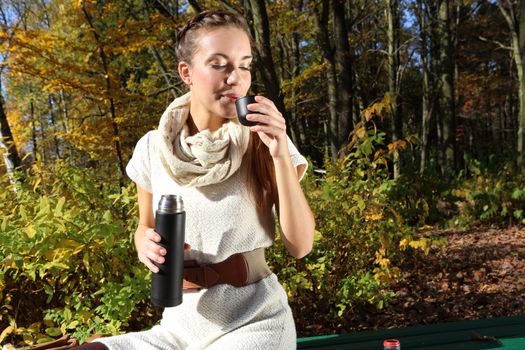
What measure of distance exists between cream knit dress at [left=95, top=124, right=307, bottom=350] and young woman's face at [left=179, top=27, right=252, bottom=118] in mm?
228

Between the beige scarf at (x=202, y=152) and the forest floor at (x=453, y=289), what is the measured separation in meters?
2.15

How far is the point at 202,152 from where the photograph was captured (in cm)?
150

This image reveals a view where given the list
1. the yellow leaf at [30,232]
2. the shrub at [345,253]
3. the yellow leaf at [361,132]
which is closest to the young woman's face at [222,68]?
the yellow leaf at [30,232]

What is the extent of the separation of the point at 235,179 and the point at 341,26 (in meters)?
7.43

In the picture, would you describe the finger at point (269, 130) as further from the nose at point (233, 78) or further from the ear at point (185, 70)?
the ear at point (185, 70)

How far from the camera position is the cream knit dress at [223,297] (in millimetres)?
1482

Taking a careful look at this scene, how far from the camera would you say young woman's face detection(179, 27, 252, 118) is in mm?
1501

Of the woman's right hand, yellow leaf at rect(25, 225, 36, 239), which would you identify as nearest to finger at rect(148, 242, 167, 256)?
the woman's right hand

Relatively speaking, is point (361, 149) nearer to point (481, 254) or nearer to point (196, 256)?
point (196, 256)

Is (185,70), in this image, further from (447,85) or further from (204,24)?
(447,85)

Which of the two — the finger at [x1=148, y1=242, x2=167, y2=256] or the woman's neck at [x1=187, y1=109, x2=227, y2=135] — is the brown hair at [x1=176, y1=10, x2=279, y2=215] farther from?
the finger at [x1=148, y1=242, x2=167, y2=256]

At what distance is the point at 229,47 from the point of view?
150 cm

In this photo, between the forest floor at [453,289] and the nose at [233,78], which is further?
the forest floor at [453,289]

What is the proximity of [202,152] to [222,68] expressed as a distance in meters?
0.27
